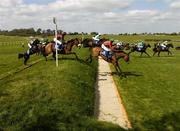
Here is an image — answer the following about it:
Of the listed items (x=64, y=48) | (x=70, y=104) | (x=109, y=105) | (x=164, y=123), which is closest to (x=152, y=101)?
(x=109, y=105)

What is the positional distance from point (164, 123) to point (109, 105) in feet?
10.3

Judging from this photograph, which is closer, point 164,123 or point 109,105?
point 164,123

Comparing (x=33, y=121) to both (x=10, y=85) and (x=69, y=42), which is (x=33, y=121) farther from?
(x=69, y=42)

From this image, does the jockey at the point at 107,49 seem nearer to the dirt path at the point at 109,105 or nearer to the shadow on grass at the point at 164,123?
the dirt path at the point at 109,105

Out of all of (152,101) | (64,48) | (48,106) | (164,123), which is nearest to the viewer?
(48,106)

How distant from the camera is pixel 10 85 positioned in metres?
18.5

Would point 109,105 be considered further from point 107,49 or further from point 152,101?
point 107,49

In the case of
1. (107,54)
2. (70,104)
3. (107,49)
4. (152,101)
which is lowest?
(152,101)

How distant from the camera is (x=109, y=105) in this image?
55.7ft

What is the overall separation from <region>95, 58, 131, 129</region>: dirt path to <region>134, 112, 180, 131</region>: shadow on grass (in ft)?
2.27

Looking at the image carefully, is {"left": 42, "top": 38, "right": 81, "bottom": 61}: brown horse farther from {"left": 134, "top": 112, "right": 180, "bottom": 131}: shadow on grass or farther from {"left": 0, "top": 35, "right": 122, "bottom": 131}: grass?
{"left": 134, "top": 112, "right": 180, "bottom": 131}: shadow on grass

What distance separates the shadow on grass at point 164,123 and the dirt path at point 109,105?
69 centimetres

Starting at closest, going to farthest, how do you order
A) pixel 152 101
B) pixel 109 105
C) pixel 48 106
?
pixel 48 106 → pixel 109 105 → pixel 152 101

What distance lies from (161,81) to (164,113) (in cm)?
942
